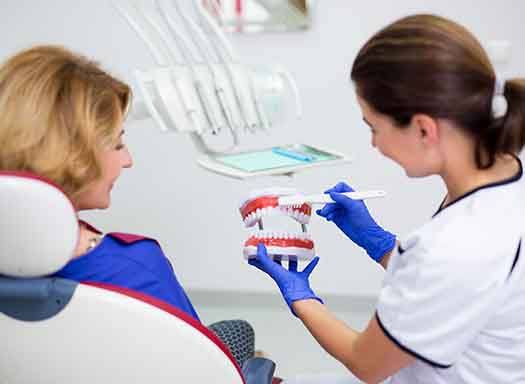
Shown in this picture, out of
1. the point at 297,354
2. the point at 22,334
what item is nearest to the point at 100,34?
the point at 297,354

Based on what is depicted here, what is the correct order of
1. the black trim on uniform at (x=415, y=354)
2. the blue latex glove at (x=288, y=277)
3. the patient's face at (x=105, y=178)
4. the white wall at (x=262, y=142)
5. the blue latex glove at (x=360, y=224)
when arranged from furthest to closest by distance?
1. the white wall at (x=262, y=142)
2. the blue latex glove at (x=360, y=224)
3. the blue latex glove at (x=288, y=277)
4. the patient's face at (x=105, y=178)
5. the black trim on uniform at (x=415, y=354)

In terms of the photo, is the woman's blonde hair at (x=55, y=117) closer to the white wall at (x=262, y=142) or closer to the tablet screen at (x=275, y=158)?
the tablet screen at (x=275, y=158)

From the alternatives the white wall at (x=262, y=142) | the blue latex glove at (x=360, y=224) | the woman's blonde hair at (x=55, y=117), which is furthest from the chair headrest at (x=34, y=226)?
the white wall at (x=262, y=142)

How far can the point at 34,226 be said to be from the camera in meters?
0.81

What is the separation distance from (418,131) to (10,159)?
631 mm

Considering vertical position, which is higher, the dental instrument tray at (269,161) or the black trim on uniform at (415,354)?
the dental instrument tray at (269,161)

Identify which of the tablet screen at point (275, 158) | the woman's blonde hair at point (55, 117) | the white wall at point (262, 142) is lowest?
the white wall at point (262, 142)

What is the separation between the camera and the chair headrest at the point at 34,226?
0.80 metres

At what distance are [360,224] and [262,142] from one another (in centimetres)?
99

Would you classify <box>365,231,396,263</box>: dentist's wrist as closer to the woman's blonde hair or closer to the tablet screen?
the tablet screen

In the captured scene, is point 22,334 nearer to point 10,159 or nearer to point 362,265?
point 10,159

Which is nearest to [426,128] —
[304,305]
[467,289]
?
[467,289]

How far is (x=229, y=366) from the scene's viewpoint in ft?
3.15

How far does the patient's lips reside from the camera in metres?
1.27
